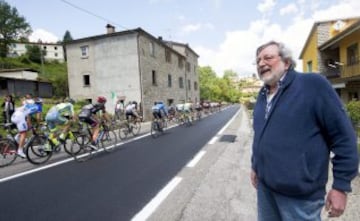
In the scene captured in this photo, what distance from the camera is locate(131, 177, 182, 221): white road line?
14.8 ft

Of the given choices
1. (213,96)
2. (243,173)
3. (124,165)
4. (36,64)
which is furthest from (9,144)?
(213,96)

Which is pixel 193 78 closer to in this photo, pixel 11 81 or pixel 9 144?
pixel 11 81

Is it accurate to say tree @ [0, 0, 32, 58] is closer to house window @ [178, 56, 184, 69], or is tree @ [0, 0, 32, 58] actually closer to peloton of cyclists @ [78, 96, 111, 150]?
house window @ [178, 56, 184, 69]

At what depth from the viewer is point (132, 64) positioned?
3189cm

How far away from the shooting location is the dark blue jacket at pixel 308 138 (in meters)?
2.11

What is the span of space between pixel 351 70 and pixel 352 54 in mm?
1472

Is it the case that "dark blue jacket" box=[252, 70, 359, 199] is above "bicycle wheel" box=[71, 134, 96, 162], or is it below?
above

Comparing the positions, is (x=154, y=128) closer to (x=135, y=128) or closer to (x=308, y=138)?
(x=135, y=128)

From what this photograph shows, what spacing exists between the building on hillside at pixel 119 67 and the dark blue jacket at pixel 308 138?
1147 inches

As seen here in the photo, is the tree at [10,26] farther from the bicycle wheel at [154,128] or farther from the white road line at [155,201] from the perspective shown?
the white road line at [155,201]

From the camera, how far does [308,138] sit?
85.2 inches

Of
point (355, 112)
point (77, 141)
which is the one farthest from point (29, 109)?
point (355, 112)

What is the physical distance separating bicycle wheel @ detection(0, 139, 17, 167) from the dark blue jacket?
8.63 m

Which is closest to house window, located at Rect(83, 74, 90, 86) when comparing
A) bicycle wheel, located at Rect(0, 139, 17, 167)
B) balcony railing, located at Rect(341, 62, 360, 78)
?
balcony railing, located at Rect(341, 62, 360, 78)
